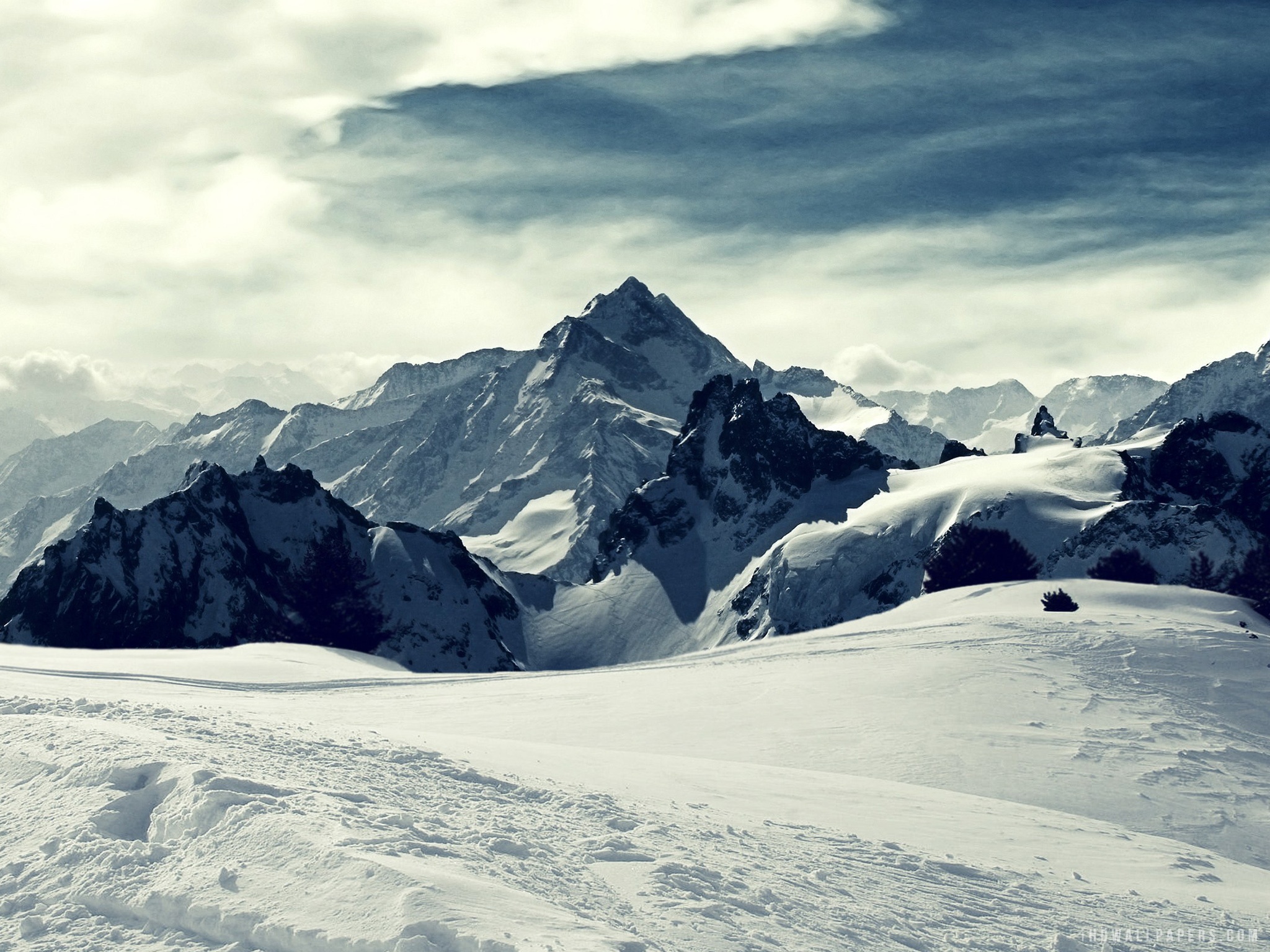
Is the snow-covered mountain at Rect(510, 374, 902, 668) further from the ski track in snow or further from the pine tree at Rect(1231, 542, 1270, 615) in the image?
the ski track in snow

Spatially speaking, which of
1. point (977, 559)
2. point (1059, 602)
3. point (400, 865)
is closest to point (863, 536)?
point (977, 559)

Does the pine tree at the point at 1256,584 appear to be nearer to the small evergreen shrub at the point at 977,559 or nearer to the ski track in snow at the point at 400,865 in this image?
the small evergreen shrub at the point at 977,559

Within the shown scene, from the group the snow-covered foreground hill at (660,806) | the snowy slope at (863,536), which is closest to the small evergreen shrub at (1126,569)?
the snowy slope at (863,536)

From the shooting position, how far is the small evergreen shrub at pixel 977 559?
5500 centimetres

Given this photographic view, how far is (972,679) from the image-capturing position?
85.9 ft

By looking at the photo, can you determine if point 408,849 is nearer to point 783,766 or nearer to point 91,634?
point 783,766

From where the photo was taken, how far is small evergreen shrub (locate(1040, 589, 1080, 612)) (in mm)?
35906

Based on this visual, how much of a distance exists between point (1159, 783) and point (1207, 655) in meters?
9.30

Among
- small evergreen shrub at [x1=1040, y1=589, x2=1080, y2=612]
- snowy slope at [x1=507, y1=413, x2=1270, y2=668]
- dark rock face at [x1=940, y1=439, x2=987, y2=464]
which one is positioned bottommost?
snowy slope at [x1=507, y1=413, x2=1270, y2=668]

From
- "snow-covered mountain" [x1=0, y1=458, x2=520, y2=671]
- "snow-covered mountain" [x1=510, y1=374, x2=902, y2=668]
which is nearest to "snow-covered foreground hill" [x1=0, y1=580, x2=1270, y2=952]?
"snow-covered mountain" [x1=0, y1=458, x2=520, y2=671]

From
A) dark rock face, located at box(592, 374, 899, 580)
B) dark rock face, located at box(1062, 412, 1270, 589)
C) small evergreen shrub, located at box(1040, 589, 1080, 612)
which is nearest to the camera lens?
small evergreen shrub, located at box(1040, 589, 1080, 612)

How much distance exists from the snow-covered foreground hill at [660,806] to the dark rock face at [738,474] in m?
148

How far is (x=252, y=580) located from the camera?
12475 cm

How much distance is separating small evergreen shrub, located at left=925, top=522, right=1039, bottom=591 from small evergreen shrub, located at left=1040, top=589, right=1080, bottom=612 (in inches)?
684
